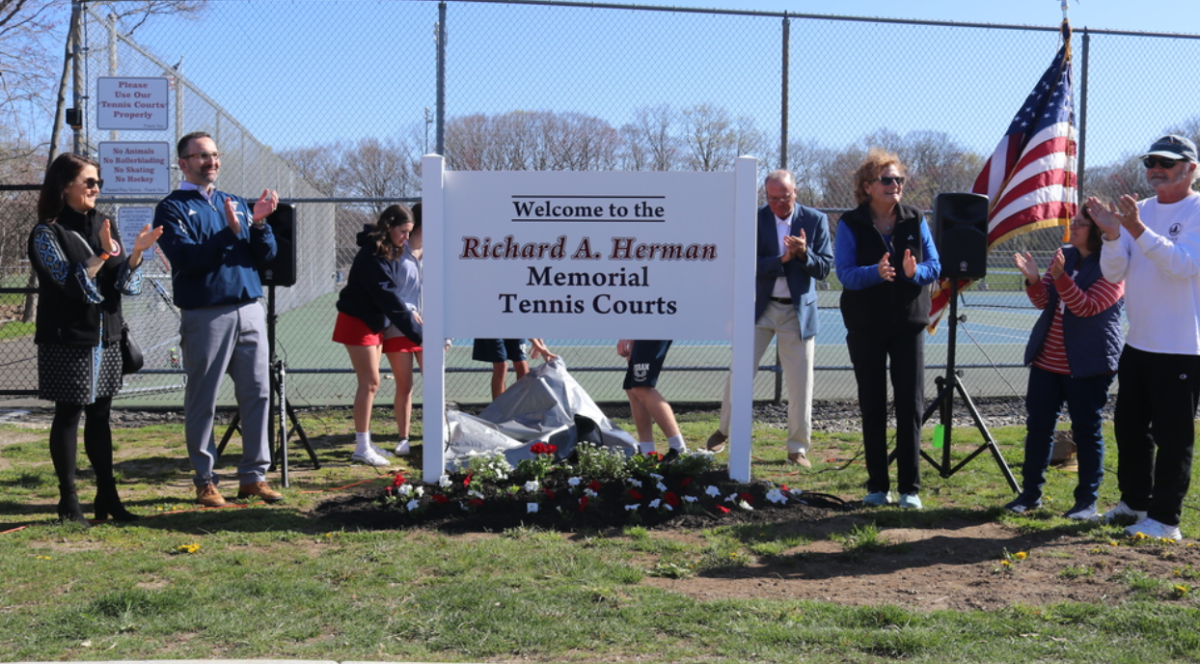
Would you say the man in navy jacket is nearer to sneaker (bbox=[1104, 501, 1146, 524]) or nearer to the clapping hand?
the clapping hand

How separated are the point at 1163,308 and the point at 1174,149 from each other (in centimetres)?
79

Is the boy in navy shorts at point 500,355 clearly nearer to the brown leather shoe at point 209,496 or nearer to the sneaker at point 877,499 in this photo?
the brown leather shoe at point 209,496

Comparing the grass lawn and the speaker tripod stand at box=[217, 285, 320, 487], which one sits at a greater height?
the speaker tripod stand at box=[217, 285, 320, 487]

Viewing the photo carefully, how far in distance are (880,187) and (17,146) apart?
23.3 m

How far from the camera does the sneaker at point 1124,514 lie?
17.0ft

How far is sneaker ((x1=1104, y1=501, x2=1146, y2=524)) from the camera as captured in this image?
5191 millimetres

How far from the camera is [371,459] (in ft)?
23.1

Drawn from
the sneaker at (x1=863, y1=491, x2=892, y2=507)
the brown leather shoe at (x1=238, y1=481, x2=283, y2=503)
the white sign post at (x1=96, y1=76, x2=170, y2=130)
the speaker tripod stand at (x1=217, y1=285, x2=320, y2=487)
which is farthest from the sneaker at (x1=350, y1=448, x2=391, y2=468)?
the white sign post at (x1=96, y1=76, x2=170, y2=130)

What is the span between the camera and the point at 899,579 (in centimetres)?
431

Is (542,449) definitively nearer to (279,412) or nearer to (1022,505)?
(279,412)

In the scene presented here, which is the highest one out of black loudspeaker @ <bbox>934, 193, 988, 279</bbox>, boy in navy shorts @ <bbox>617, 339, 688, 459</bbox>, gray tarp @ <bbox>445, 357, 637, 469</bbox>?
black loudspeaker @ <bbox>934, 193, 988, 279</bbox>

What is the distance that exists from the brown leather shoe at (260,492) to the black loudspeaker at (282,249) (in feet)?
4.24

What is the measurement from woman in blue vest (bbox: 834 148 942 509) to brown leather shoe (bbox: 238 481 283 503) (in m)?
3.46

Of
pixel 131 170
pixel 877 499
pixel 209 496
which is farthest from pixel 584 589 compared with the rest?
pixel 131 170
